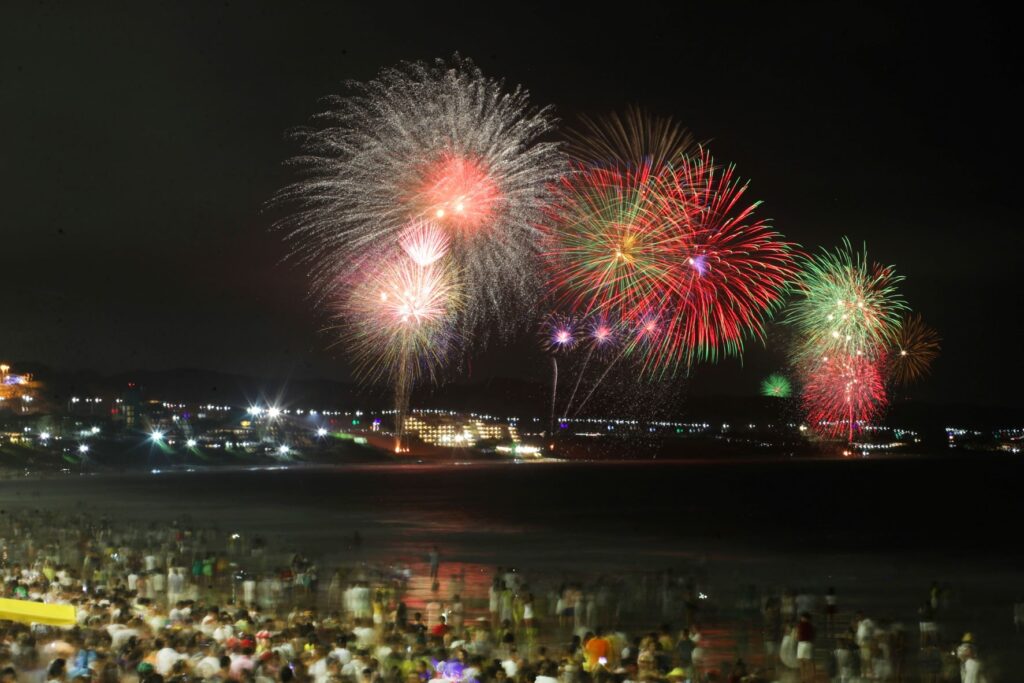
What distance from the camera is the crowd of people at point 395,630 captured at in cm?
1073

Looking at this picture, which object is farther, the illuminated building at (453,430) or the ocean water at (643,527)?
the illuminated building at (453,430)

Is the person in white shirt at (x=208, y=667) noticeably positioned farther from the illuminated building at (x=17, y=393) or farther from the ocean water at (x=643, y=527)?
the illuminated building at (x=17, y=393)

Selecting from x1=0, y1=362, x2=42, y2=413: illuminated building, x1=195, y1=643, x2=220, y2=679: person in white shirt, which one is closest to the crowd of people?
x1=195, y1=643, x2=220, y2=679: person in white shirt

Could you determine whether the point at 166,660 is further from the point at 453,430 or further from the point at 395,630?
the point at 453,430

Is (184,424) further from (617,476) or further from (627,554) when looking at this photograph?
(627,554)

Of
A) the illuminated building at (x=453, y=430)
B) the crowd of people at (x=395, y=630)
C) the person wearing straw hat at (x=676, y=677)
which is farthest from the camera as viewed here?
the illuminated building at (x=453, y=430)

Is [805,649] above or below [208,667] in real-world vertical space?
below

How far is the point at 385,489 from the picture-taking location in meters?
77.9

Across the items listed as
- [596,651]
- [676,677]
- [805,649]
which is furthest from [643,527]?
[676,677]

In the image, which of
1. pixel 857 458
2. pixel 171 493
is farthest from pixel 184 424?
pixel 857 458

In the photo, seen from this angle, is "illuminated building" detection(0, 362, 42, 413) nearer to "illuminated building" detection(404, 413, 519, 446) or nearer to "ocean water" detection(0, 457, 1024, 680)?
"illuminated building" detection(404, 413, 519, 446)

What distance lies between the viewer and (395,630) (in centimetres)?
1425

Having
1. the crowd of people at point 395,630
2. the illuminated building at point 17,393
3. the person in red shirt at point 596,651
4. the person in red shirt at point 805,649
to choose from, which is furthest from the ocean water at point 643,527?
the illuminated building at point 17,393

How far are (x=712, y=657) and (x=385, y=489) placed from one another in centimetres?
→ 6320
